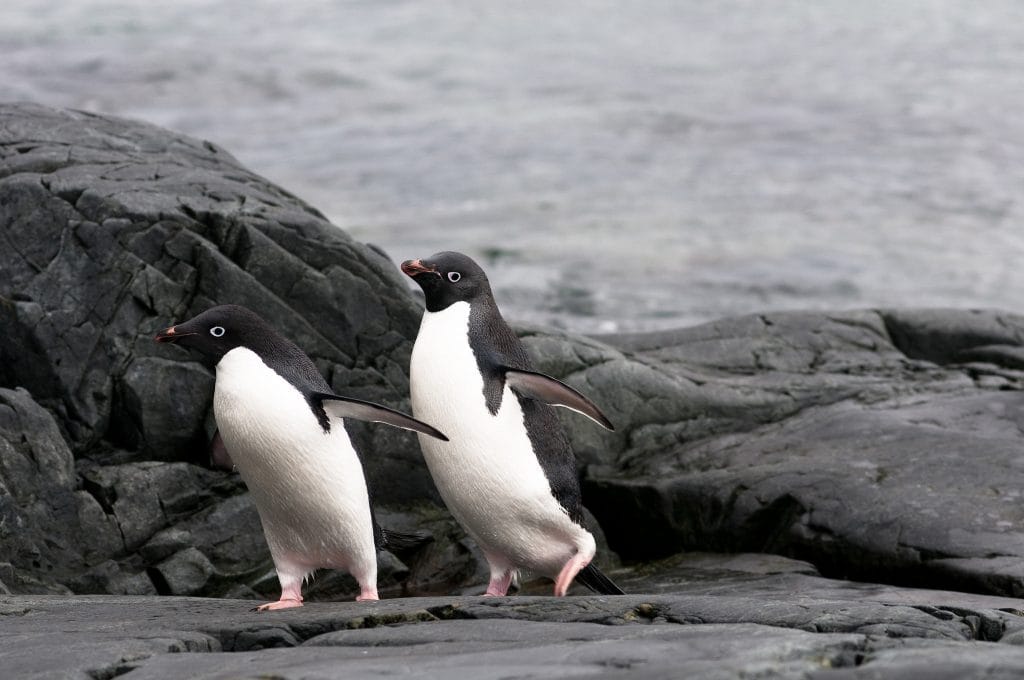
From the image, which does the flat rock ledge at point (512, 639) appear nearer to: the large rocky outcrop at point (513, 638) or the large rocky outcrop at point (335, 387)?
the large rocky outcrop at point (513, 638)

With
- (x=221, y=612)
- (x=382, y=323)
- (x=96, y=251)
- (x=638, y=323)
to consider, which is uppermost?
(x=96, y=251)

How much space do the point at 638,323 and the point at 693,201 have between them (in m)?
4.64

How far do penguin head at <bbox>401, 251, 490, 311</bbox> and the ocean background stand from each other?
21.0ft

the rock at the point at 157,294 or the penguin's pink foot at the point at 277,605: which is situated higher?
the rock at the point at 157,294

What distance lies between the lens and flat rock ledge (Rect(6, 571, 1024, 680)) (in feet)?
11.1

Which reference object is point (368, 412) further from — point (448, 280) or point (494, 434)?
point (448, 280)

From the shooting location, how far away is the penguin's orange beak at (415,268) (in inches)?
219

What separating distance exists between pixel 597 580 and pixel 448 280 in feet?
4.44

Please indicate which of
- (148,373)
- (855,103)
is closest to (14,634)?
(148,373)

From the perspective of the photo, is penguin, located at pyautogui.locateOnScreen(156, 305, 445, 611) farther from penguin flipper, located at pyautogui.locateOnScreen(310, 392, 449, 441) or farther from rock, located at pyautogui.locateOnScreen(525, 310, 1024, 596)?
rock, located at pyautogui.locateOnScreen(525, 310, 1024, 596)

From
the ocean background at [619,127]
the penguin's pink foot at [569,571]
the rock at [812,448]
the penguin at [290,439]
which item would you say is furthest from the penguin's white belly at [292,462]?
the ocean background at [619,127]

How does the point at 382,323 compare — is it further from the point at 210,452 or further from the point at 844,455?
the point at 844,455

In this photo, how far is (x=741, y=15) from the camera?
28750mm

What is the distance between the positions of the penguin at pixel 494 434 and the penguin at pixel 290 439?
35 centimetres
